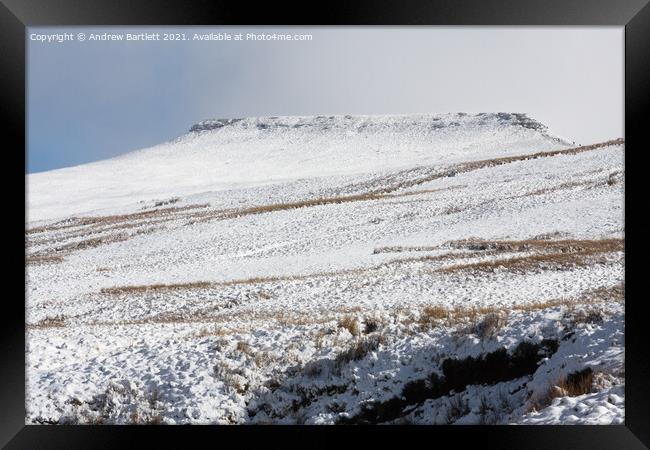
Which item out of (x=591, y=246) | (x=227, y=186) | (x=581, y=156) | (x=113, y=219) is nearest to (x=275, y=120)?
(x=227, y=186)

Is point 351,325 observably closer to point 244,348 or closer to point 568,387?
point 244,348

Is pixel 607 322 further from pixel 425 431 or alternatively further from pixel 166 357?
pixel 166 357

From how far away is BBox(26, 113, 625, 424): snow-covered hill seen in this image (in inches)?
425

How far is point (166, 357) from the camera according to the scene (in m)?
12.2

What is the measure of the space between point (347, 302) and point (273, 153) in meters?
89.8

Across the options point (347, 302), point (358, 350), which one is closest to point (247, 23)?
point (358, 350)

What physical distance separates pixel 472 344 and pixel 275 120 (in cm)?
12517

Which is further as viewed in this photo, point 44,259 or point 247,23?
point 44,259

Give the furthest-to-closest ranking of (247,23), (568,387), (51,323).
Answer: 1. (51,323)
2. (247,23)
3. (568,387)

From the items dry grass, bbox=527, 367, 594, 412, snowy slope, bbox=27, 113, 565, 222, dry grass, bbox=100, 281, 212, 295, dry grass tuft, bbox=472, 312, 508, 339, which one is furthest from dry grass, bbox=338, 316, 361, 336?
snowy slope, bbox=27, 113, 565, 222

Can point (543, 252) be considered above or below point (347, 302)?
above

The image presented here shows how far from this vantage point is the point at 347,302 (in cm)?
2028

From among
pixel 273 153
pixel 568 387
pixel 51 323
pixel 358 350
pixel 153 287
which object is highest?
pixel 273 153

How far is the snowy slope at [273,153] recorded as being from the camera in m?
79.2
